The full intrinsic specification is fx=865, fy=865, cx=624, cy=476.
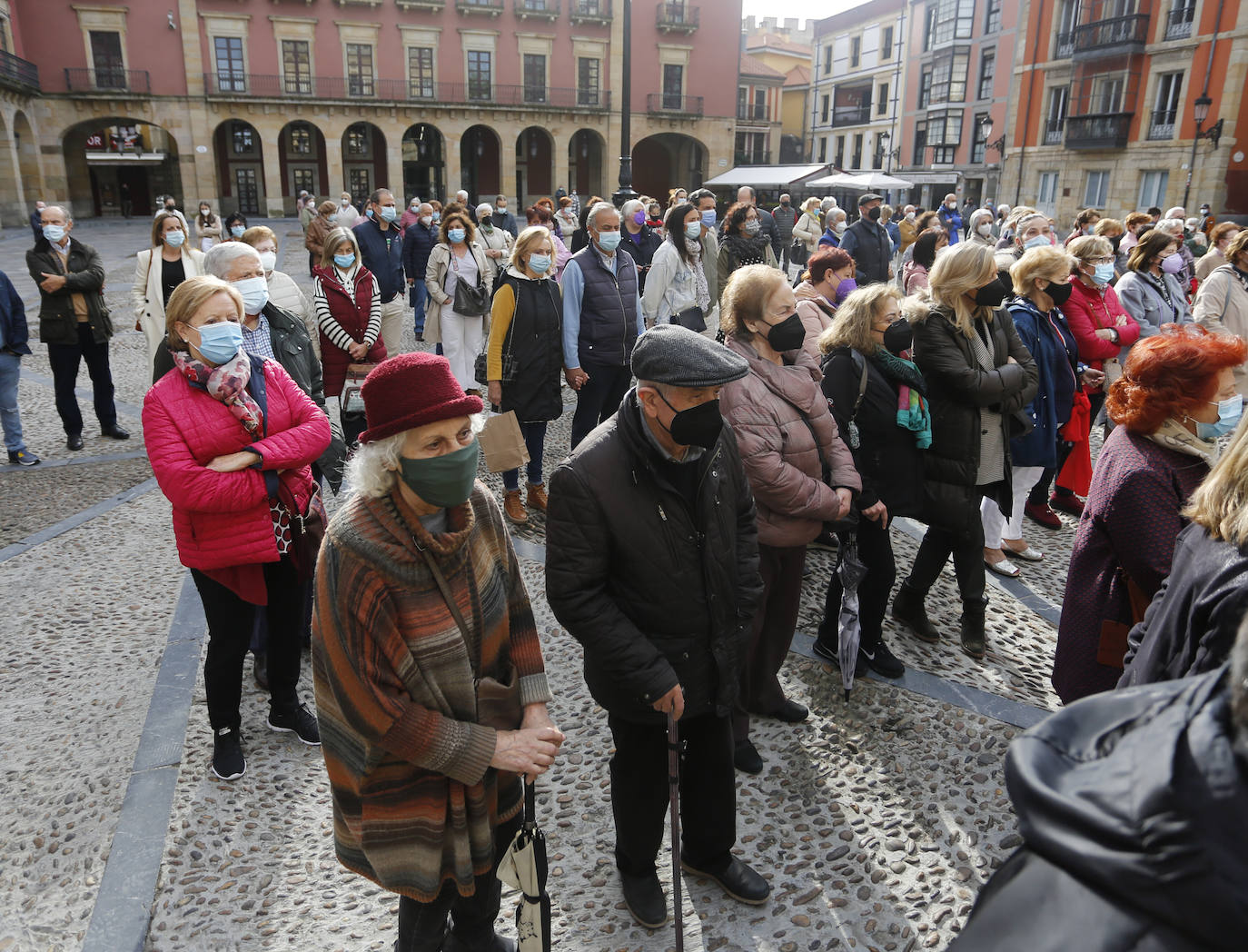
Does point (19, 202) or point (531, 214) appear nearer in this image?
point (531, 214)

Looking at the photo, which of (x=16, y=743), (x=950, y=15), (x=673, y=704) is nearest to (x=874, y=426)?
(x=673, y=704)

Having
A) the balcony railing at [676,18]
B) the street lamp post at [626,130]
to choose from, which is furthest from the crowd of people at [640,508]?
the balcony railing at [676,18]

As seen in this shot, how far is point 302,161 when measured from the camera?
43.5m

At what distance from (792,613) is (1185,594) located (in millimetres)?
1709

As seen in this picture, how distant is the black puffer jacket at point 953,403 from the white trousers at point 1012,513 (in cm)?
98

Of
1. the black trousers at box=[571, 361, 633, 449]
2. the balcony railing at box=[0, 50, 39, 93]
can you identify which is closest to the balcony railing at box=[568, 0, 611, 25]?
the balcony railing at box=[0, 50, 39, 93]

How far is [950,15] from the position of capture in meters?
42.1

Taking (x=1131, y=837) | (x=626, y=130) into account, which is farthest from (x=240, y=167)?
(x=1131, y=837)

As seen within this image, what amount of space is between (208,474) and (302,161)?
46.0 metres

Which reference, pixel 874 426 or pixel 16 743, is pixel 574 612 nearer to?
pixel 874 426

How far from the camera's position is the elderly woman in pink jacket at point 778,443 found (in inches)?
126

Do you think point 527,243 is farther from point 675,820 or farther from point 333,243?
point 675,820

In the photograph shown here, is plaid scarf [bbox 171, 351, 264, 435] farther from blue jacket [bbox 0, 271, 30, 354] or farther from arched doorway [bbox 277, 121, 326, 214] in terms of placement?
arched doorway [bbox 277, 121, 326, 214]

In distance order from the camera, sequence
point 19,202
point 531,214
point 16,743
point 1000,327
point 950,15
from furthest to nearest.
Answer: point 950,15, point 19,202, point 531,214, point 1000,327, point 16,743
